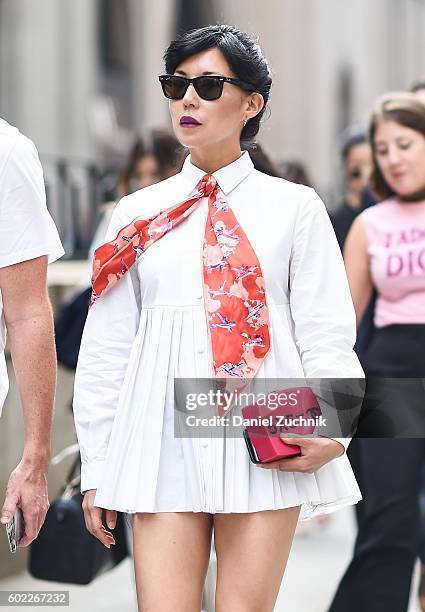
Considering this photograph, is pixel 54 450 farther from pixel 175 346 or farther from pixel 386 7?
pixel 386 7

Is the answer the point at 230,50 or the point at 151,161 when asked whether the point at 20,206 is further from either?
the point at 151,161

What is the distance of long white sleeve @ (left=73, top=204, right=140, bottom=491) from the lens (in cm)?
355

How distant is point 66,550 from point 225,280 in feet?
5.05

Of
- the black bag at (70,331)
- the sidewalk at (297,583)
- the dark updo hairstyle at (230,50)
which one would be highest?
the dark updo hairstyle at (230,50)

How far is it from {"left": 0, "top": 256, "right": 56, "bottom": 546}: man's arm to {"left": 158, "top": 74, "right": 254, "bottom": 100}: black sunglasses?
1.79 ft

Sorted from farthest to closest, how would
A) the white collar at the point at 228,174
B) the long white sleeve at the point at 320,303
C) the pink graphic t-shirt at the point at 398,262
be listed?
the pink graphic t-shirt at the point at 398,262 < the white collar at the point at 228,174 < the long white sleeve at the point at 320,303

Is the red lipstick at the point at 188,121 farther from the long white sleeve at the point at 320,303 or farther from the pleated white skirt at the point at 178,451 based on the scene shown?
the pleated white skirt at the point at 178,451

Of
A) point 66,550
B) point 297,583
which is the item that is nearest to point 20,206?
point 66,550

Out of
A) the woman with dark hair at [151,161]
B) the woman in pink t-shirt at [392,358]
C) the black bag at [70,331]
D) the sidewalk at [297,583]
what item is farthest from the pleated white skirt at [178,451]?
the woman with dark hair at [151,161]

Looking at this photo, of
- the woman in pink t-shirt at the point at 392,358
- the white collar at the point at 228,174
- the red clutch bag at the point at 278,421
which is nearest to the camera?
the red clutch bag at the point at 278,421

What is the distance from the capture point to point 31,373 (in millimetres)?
3525

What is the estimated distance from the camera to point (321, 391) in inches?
137

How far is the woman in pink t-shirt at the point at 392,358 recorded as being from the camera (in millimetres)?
5027
